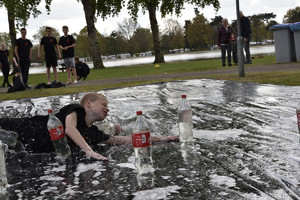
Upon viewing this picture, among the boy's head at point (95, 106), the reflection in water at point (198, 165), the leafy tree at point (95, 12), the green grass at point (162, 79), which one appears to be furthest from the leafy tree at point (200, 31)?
the boy's head at point (95, 106)

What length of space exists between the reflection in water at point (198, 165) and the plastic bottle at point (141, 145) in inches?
3.9

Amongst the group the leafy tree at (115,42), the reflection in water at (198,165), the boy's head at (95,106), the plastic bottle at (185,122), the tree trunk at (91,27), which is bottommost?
the reflection in water at (198,165)

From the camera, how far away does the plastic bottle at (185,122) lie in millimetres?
4977

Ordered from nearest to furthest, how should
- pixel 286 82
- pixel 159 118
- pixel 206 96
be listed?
pixel 159 118
pixel 206 96
pixel 286 82

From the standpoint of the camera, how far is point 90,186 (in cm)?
350

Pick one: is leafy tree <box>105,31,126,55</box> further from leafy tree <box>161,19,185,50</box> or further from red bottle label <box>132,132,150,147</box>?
red bottle label <box>132,132,150,147</box>

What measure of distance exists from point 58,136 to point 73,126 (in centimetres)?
19

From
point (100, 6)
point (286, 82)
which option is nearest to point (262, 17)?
point (100, 6)

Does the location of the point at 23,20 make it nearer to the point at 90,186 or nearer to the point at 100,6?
the point at 100,6

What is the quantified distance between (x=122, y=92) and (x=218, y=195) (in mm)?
7795

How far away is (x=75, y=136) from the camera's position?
4.34m

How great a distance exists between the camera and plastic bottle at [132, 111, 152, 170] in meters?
3.92

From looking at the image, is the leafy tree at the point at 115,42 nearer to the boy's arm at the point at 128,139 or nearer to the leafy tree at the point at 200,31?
the leafy tree at the point at 200,31

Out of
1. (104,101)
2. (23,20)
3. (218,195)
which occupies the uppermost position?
(23,20)
